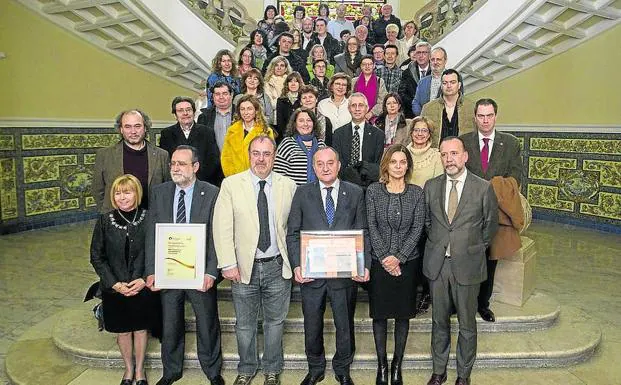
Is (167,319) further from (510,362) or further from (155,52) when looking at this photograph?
(155,52)

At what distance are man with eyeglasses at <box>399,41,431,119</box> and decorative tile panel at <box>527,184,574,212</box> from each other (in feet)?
13.2

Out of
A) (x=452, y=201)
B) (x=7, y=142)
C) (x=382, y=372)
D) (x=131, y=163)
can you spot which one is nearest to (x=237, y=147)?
(x=131, y=163)

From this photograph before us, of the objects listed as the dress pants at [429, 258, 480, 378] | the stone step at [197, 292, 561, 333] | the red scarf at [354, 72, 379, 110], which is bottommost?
the stone step at [197, 292, 561, 333]

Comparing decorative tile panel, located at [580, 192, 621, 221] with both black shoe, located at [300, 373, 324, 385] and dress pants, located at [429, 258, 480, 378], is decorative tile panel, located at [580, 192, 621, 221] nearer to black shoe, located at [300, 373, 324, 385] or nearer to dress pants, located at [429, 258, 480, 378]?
dress pants, located at [429, 258, 480, 378]

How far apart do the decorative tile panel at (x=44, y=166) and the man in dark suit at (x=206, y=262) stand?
18.2ft

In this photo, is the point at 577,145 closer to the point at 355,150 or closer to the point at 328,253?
the point at 355,150

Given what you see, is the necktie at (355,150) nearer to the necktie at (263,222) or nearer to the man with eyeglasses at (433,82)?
the necktie at (263,222)

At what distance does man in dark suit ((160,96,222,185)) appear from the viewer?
13.7 feet

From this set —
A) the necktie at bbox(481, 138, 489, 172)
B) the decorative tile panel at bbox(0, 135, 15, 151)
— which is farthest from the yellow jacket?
the decorative tile panel at bbox(0, 135, 15, 151)

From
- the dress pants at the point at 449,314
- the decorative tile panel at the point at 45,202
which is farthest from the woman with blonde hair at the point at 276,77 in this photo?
the decorative tile panel at the point at 45,202

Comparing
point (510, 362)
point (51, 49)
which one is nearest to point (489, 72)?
point (510, 362)

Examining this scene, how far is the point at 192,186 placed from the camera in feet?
10.9

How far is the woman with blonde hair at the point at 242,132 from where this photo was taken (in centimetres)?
413

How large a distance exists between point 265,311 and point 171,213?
87cm
